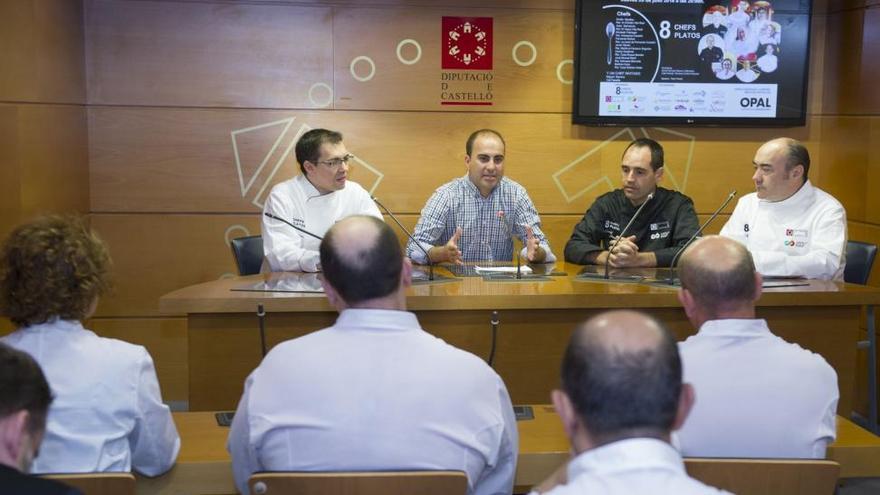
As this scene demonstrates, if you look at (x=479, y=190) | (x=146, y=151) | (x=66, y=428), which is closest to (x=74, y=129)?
(x=146, y=151)

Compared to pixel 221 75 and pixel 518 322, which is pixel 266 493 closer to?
pixel 518 322

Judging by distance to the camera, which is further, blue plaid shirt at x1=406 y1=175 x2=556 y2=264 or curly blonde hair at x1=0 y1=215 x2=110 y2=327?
blue plaid shirt at x1=406 y1=175 x2=556 y2=264

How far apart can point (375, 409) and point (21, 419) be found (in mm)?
694

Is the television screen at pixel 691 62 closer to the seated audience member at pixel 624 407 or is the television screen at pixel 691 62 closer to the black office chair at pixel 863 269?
the black office chair at pixel 863 269

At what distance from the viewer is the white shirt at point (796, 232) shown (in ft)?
14.4

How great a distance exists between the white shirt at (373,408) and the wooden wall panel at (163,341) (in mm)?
3668

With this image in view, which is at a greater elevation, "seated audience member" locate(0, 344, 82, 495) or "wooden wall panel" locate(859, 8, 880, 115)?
"wooden wall panel" locate(859, 8, 880, 115)

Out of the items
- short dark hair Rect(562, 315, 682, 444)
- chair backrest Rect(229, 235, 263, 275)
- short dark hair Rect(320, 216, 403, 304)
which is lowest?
chair backrest Rect(229, 235, 263, 275)

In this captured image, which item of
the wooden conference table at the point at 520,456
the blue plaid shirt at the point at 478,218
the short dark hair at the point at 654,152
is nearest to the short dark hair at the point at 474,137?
the blue plaid shirt at the point at 478,218

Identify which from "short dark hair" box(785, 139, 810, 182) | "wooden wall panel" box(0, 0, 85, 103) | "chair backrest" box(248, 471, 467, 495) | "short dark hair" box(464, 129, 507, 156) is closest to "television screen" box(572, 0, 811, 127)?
"short dark hair" box(464, 129, 507, 156)

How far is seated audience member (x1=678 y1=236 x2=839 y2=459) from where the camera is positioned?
2121 mm

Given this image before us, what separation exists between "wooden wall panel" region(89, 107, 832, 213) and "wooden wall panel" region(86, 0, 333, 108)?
0.32 feet

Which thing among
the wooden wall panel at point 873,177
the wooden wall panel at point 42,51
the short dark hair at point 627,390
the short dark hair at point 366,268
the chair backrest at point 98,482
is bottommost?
the chair backrest at point 98,482

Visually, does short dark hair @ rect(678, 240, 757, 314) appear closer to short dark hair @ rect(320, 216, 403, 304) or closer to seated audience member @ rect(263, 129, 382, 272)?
short dark hair @ rect(320, 216, 403, 304)
